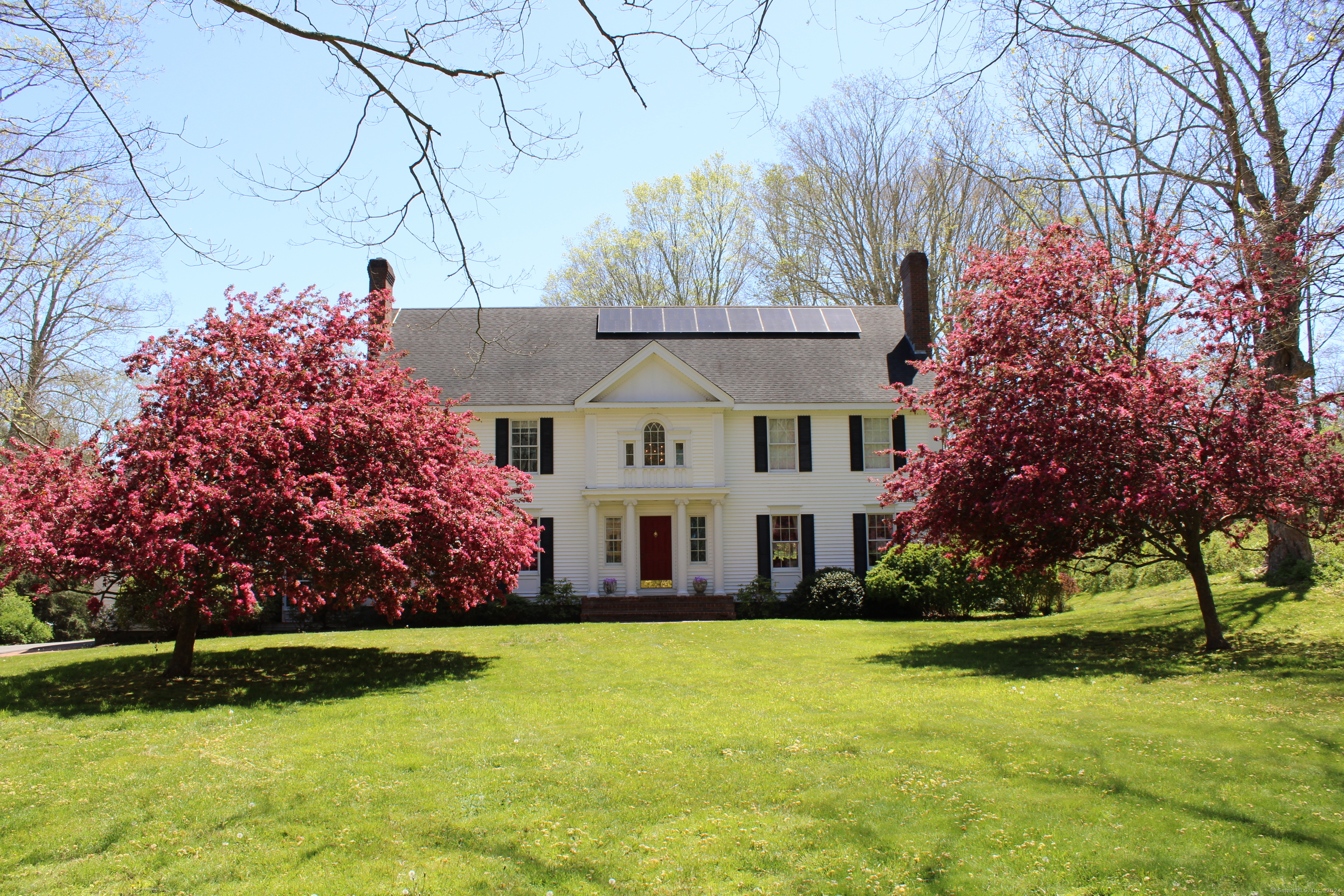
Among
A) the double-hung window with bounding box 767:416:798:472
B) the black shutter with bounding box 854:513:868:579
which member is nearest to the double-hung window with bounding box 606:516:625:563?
the double-hung window with bounding box 767:416:798:472

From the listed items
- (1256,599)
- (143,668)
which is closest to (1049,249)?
(1256,599)

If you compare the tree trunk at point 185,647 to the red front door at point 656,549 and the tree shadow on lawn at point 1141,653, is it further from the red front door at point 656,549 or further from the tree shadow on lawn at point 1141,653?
the red front door at point 656,549

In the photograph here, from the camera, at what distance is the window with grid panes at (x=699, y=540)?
2328 cm

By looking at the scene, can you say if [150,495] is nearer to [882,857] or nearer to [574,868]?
[574,868]

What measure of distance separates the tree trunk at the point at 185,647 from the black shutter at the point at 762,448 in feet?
47.2

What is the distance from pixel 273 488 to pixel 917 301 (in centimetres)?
1918

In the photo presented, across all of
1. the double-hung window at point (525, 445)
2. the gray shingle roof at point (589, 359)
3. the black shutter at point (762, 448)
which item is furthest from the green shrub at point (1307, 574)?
the double-hung window at point (525, 445)

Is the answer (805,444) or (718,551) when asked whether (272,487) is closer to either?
(718,551)

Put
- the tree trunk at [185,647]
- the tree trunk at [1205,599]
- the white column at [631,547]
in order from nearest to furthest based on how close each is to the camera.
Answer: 1. the tree trunk at [1205,599]
2. the tree trunk at [185,647]
3. the white column at [631,547]

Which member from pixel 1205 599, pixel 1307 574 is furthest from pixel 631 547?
pixel 1307 574

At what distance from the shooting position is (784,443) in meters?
23.7

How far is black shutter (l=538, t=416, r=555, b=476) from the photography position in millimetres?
23016

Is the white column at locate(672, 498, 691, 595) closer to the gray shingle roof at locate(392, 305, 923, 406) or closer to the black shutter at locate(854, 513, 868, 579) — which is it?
the gray shingle roof at locate(392, 305, 923, 406)

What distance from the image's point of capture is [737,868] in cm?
512
